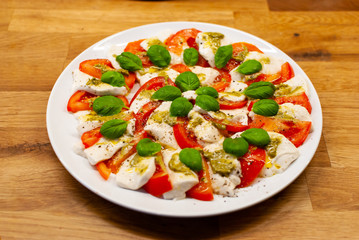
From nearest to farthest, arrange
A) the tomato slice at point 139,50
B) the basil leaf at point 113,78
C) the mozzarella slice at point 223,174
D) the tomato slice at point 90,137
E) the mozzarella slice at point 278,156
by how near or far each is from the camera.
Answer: the mozzarella slice at point 223,174 → the mozzarella slice at point 278,156 → the tomato slice at point 90,137 → the basil leaf at point 113,78 → the tomato slice at point 139,50

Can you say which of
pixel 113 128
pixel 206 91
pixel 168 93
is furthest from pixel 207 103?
pixel 113 128

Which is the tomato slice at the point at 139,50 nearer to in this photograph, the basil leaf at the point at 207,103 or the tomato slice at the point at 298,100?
the basil leaf at the point at 207,103

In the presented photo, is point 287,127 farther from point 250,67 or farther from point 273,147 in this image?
point 250,67

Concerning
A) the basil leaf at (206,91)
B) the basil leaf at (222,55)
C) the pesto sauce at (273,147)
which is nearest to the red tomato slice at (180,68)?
the basil leaf at (222,55)

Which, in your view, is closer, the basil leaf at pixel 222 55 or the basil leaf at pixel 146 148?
the basil leaf at pixel 146 148

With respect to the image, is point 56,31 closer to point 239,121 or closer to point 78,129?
point 78,129

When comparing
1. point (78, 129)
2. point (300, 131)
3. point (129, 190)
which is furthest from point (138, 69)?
point (300, 131)

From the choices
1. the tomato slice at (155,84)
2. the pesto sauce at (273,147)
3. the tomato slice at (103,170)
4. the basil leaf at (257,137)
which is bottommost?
the tomato slice at (103,170)
